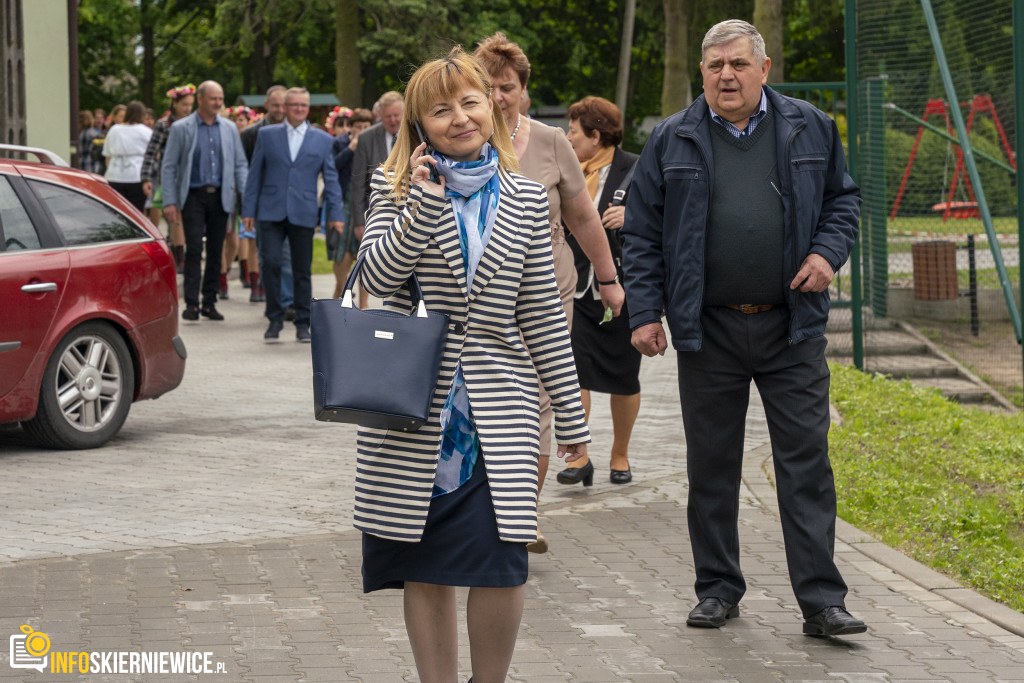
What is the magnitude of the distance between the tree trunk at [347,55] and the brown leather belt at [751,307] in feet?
93.2

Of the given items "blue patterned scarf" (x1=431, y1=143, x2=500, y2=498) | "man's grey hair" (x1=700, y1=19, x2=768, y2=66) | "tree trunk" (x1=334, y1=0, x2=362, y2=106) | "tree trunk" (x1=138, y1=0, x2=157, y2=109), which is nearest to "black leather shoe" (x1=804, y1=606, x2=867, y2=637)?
"blue patterned scarf" (x1=431, y1=143, x2=500, y2=498)

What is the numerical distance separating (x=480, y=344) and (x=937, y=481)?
461cm

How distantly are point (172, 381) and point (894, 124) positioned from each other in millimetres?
7558

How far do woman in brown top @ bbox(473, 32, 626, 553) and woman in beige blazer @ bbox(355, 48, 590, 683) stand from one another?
1.82 meters

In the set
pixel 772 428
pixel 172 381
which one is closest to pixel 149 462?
pixel 172 381

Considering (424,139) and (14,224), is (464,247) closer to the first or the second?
(424,139)

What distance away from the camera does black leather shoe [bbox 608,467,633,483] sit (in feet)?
25.0

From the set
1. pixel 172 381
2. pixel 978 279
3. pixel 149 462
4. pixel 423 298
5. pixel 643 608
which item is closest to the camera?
pixel 423 298

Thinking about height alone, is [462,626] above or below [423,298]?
below

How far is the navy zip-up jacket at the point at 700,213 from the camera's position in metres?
4.92

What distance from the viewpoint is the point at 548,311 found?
3838 millimetres

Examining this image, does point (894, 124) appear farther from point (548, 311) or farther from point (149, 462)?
point (548, 311)

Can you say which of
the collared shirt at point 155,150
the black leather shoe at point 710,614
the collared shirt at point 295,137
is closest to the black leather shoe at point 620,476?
the black leather shoe at point 710,614

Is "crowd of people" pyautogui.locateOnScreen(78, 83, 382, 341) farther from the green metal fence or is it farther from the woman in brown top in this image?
the woman in brown top
